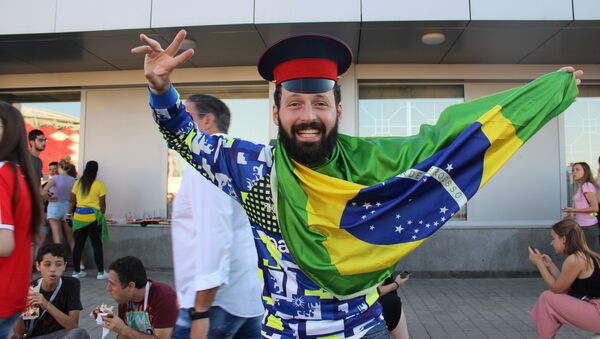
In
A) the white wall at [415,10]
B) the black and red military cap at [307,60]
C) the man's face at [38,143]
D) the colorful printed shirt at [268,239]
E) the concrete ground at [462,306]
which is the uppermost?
the white wall at [415,10]

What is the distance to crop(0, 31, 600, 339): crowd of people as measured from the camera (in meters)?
1.75

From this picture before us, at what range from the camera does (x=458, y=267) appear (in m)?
7.98

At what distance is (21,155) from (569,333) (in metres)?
5.29

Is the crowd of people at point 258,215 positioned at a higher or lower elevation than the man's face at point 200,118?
lower

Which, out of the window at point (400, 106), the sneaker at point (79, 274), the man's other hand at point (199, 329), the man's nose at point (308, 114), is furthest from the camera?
the window at point (400, 106)

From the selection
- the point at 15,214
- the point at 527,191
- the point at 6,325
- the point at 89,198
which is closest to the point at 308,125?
the point at 15,214

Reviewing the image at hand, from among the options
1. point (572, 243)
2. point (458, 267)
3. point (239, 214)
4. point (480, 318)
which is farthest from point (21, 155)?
point (458, 267)

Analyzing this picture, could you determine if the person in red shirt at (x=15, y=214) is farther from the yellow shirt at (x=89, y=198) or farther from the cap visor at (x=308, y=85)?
the yellow shirt at (x=89, y=198)

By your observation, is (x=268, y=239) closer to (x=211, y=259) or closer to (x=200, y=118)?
(x=211, y=259)

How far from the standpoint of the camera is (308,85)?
6.02 feet

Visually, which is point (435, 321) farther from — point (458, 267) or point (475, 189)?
point (475, 189)

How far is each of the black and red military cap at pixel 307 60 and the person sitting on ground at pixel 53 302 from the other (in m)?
2.77

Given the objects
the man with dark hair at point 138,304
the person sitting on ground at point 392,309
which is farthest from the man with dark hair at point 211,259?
the person sitting on ground at point 392,309

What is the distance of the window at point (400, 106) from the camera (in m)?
8.59
